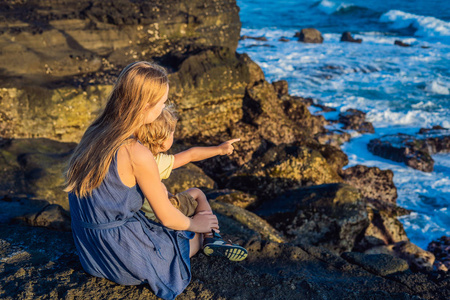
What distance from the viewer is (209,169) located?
738cm

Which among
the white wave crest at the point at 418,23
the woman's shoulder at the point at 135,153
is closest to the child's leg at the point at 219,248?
the woman's shoulder at the point at 135,153

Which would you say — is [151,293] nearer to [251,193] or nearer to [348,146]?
[251,193]

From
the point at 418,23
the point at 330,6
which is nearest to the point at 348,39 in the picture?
the point at 418,23

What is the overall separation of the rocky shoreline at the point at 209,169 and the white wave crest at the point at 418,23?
16.4 metres

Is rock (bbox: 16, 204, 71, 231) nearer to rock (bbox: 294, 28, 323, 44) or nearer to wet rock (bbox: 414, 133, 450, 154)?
wet rock (bbox: 414, 133, 450, 154)

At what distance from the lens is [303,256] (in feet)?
10.6

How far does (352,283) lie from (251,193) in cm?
306

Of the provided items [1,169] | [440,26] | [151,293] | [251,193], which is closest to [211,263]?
[151,293]

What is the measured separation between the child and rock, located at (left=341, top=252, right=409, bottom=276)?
1184 millimetres

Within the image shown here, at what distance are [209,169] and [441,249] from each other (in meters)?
4.36

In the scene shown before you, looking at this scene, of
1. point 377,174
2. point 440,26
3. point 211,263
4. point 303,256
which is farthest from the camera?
point 440,26

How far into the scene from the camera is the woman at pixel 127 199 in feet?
6.70

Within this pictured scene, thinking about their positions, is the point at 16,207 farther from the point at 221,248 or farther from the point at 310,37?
the point at 310,37

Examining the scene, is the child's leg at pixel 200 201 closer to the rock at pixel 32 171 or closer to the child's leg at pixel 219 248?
the child's leg at pixel 219 248
